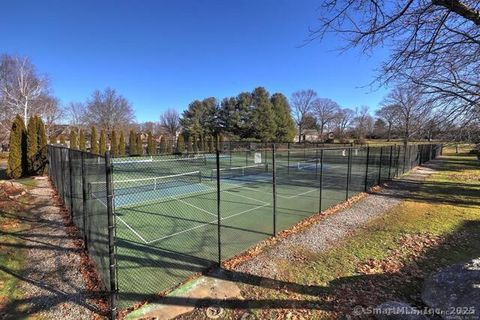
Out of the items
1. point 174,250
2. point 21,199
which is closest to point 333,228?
point 174,250

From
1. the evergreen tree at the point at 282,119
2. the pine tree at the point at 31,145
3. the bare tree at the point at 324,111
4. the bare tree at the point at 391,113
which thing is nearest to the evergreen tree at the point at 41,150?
the pine tree at the point at 31,145

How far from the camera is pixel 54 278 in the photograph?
13.9 ft

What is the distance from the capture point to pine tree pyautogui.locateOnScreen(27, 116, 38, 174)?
50.3 ft

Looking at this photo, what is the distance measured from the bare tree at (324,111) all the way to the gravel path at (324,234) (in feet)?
234

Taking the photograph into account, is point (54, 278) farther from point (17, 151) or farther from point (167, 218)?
point (17, 151)

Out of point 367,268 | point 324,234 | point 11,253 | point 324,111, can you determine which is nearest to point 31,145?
point 11,253

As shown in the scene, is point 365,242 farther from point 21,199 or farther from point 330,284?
point 21,199

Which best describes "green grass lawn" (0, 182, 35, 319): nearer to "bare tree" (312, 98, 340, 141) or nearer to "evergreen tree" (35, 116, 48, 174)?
"evergreen tree" (35, 116, 48, 174)

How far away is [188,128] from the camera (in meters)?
54.6

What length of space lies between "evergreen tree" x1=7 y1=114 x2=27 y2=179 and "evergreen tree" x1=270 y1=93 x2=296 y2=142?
134 feet

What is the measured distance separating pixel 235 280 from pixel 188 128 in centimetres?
5206

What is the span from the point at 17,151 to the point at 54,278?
14.2 meters

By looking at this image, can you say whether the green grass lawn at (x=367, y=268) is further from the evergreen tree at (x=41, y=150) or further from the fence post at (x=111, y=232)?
the evergreen tree at (x=41, y=150)

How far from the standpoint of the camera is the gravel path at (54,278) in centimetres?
348
